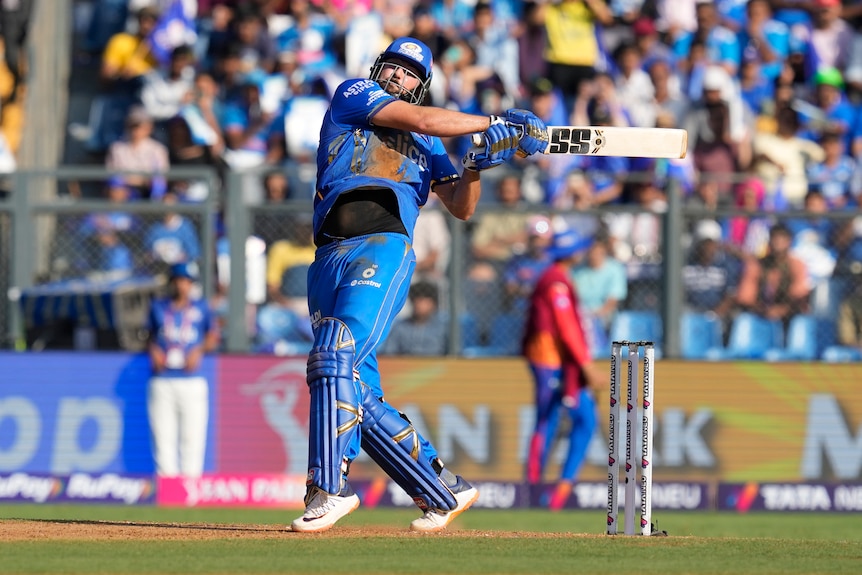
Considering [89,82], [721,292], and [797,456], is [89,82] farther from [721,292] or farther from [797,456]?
[797,456]

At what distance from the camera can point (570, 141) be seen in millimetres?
8047

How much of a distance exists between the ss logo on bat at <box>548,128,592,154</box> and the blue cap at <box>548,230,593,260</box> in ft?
20.6

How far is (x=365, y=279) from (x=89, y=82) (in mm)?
11241

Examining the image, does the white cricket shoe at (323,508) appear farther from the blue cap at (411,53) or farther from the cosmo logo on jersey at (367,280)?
the blue cap at (411,53)

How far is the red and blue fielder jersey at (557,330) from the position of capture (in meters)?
14.1

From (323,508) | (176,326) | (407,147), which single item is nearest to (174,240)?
(176,326)

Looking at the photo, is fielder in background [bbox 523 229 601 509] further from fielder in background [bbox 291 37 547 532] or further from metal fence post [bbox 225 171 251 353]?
fielder in background [bbox 291 37 547 532]

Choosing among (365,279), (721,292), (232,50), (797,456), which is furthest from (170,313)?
(365,279)

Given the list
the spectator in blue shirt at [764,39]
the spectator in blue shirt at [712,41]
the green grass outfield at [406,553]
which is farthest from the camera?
the spectator in blue shirt at [764,39]

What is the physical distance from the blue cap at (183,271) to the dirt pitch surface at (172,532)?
571cm

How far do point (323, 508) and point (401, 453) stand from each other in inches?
21.5

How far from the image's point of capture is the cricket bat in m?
8.00

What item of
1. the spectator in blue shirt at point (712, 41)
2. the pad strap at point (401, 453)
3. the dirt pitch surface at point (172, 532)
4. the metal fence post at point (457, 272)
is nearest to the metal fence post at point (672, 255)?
the metal fence post at point (457, 272)

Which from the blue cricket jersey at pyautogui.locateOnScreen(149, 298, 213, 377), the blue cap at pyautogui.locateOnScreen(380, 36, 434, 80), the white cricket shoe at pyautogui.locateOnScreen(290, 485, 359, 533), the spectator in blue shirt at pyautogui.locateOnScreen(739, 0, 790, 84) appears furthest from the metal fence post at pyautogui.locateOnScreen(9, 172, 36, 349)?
the spectator in blue shirt at pyautogui.locateOnScreen(739, 0, 790, 84)
